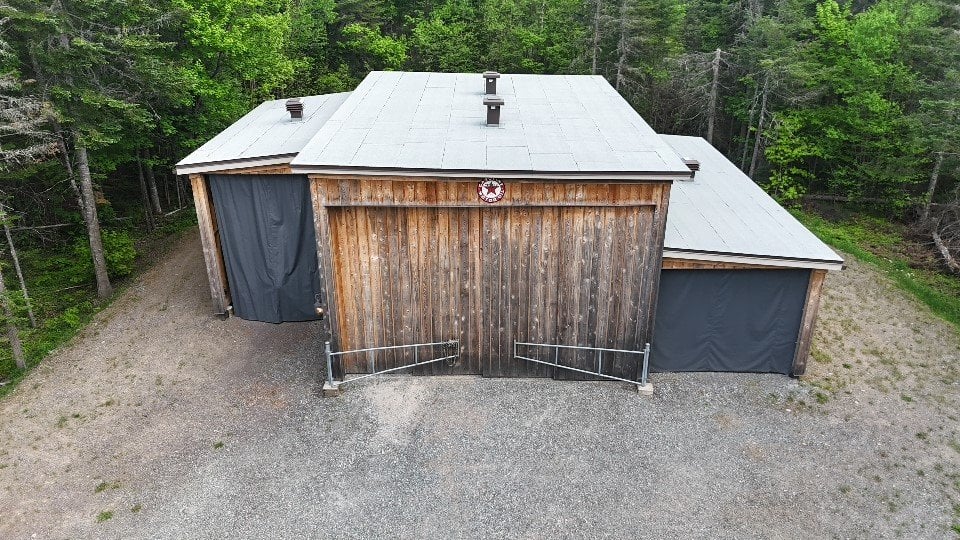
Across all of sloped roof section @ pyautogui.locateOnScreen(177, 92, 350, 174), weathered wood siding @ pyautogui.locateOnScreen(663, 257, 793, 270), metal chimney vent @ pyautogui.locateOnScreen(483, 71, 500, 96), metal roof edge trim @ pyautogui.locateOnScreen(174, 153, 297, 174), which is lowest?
weathered wood siding @ pyautogui.locateOnScreen(663, 257, 793, 270)

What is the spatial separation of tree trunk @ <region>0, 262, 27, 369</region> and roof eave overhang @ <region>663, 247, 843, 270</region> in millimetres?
10820

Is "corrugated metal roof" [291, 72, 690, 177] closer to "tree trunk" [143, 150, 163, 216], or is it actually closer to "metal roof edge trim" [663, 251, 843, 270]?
"metal roof edge trim" [663, 251, 843, 270]

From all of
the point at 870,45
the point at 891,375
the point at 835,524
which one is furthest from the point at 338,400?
the point at 870,45

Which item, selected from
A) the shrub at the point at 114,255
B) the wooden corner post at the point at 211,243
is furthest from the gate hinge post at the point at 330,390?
the shrub at the point at 114,255

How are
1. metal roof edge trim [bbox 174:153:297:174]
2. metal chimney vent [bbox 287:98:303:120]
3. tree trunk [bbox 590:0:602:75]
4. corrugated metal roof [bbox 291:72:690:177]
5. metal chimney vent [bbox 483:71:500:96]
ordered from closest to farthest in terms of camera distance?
corrugated metal roof [bbox 291:72:690:177] → metal roof edge trim [bbox 174:153:297:174] → metal chimney vent [bbox 483:71:500:96] → metal chimney vent [bbox 287:98:303:120] → tree trunk [bbox 590:0:602:75]

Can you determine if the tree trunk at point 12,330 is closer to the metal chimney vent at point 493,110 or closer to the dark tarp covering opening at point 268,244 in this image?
the dark tarp covering opening at point 268,244

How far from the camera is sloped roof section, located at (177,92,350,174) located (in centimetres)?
1117

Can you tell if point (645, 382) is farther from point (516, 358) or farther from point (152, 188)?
point (152, 188)

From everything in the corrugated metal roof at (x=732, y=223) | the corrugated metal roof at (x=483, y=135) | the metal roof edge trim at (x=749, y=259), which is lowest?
the metal roof edge trim at (x=749, y=259)

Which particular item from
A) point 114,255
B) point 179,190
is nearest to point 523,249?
point 114,255

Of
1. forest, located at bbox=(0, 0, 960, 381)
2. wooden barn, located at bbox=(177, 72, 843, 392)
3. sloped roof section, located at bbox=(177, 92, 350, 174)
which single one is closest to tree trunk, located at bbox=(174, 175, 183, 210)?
forest, located at bbox=(0, 0, 960, 381)

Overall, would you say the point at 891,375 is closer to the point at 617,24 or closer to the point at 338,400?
the point at 338,400

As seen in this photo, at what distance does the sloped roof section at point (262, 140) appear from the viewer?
1117 centimetres

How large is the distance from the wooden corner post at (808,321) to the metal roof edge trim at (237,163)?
934 cm
